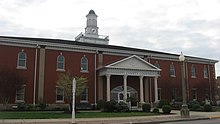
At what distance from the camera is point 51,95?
116 feet

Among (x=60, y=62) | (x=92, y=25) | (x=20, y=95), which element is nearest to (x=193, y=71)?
(x=60, y=62)

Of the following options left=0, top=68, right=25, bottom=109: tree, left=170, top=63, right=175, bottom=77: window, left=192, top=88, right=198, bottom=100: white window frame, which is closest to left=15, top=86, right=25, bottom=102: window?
left=0, top=68, right=25, bottom=109: tree

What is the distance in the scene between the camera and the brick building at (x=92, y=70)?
34.5 metres

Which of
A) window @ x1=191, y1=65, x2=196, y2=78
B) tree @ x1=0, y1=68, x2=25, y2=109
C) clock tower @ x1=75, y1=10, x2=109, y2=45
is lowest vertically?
tree @ x1=0, y1=68, x2=25, y2=109

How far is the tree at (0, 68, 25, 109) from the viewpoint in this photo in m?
30.7

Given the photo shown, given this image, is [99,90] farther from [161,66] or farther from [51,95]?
[161,66]

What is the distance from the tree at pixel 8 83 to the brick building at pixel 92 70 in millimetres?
1428

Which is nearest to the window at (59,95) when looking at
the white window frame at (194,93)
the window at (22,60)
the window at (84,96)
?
the window at (84,96)

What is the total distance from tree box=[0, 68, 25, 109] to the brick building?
143 cm

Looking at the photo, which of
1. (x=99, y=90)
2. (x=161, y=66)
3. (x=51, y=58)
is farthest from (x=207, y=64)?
(x=51, y=58)

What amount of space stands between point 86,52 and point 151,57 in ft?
36.3

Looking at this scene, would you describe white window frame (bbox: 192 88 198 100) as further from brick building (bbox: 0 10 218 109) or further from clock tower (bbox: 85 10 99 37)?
clock tower (bbox: 85 10 99 37)

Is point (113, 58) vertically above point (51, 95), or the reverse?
point (113, 58)

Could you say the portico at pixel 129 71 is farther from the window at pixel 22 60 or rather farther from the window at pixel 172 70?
the window at pixel 22 60
